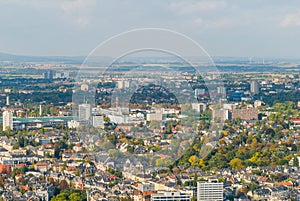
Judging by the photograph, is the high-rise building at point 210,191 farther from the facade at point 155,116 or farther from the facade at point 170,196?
the facade at point 155,116

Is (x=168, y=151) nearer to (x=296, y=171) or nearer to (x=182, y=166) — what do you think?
(x=182, y=166)

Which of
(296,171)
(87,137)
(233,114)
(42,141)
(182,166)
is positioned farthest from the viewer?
(233,114)

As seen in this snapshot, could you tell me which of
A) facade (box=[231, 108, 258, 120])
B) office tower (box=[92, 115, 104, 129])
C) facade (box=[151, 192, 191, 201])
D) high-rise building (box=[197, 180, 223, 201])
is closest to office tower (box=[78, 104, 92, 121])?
office tower (box=[92, 115, 104, 129])

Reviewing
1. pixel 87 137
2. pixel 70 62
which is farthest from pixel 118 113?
pixel 70 62

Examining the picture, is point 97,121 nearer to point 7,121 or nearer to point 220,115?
point 220,115

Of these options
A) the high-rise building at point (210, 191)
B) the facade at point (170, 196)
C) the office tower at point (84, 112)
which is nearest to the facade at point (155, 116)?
the office tower at point (84, 112)

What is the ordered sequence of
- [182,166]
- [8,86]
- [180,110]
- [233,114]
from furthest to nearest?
[8,86] < [233,114] < [180,110] < [182,166]

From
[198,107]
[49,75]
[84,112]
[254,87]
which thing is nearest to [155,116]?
[84,112]
